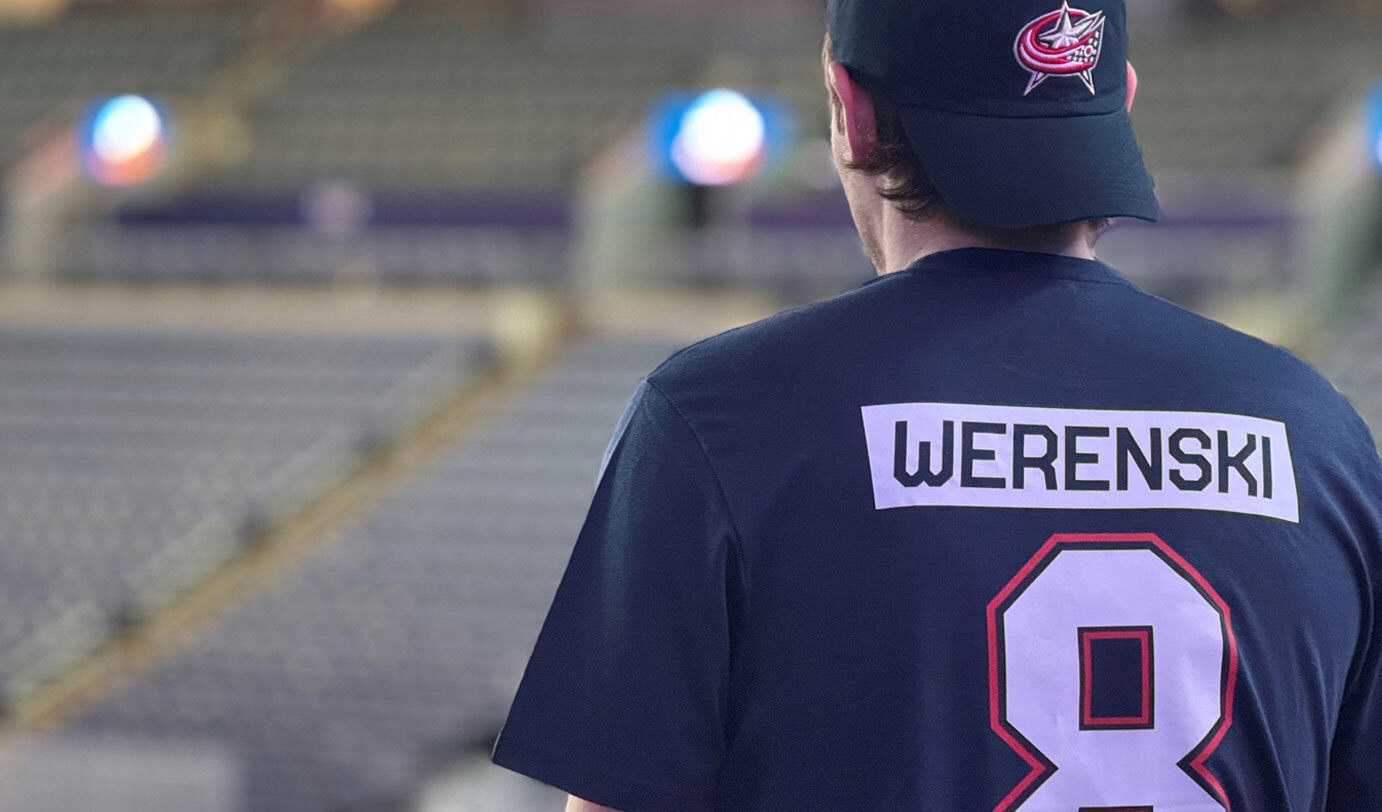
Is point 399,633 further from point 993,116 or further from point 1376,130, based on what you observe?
point 993,116

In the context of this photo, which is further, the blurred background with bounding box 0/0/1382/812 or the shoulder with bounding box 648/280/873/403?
the blurred background with bounding box 0/0/1382/812

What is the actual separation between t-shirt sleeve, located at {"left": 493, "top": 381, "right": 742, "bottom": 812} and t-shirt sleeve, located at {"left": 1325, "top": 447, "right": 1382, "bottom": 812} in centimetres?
35

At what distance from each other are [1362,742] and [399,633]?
6.58m

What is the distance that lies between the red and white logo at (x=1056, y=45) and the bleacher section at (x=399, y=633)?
5.52m

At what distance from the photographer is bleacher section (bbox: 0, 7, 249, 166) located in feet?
39.9

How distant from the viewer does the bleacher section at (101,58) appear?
12.2m

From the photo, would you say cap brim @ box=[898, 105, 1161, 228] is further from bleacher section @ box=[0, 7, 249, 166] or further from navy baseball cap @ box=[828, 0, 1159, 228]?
bleacher section @ box=[0, 7, 249, 166]

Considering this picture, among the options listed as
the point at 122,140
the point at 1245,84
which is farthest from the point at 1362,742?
the point at 122,140

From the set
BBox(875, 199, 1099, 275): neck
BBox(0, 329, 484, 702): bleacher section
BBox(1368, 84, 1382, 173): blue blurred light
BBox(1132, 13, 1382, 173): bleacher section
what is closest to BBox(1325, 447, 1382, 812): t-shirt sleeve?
BBox(875, 199, 1099, 275): neck

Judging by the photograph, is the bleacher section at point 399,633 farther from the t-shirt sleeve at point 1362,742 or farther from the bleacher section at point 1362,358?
the t-shirt sleeve at point 1362,742

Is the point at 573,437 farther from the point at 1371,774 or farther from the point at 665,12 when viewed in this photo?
the point at 1371,774

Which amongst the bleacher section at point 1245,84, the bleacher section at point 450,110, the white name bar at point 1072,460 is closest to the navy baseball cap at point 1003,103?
the white name bar at point 1072,460

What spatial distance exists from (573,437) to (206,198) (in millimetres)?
4117

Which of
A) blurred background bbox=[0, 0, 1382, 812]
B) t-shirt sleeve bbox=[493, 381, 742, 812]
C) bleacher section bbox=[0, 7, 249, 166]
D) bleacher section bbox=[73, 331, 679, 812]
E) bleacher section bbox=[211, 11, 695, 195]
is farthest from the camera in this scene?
bleacher section bbox=[0, 7, 249, 166]
